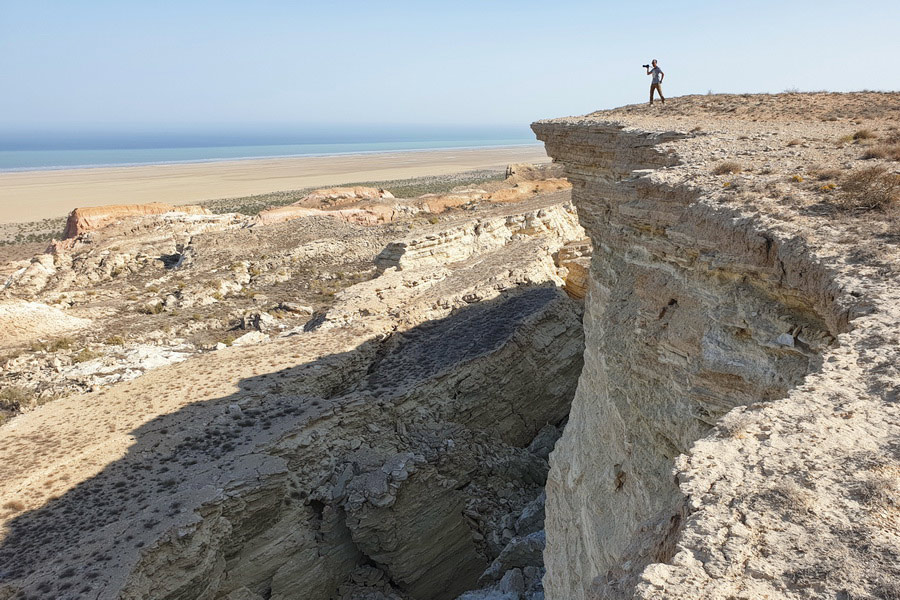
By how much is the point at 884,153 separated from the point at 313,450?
8776 millimetres

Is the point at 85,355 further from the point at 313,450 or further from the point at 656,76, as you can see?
the point at 656,76

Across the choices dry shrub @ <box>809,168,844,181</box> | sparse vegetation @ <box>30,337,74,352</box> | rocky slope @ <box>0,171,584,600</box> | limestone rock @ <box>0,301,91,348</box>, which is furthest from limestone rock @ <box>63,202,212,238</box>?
dry shrub @ <box>809,168,844,181</box>

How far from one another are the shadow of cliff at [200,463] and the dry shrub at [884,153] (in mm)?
7321

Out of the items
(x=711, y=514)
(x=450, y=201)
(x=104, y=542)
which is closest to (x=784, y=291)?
(x=711, y=514)

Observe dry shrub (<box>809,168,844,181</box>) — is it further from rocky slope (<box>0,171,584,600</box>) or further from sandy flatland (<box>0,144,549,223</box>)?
sandy flatland (<box>0,144,549,223</box>)

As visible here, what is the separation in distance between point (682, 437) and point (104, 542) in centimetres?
685

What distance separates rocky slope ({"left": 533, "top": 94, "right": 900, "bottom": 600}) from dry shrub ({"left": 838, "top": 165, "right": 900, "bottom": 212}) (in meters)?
0.02

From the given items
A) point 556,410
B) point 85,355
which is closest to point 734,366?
point 556,410

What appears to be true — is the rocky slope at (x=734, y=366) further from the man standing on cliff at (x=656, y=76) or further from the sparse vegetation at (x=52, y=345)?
the sparse vegetation at (x=52, y=345)

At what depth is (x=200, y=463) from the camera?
8.59 m

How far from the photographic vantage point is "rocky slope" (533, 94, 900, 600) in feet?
7.94

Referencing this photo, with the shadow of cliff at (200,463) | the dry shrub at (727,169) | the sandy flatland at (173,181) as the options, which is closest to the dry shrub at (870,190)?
the dry shrub at (727,169)

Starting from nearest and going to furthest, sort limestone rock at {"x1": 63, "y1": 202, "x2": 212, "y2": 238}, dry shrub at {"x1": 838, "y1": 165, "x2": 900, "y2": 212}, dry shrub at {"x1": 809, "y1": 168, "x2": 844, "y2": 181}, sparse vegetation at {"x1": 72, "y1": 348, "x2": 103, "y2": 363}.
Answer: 1. dry shrub at {"x1": 838, "y1": 165, "x2": 900, "y2": 212}
2. dry shrub at {"x1": 809, "y1": 168, "x2": 844, "y2": 181}
3. sparse vegetation at {"x1": 72, "y1": 348, "x2": 103, "y2": 363}
4. limestone rock at {"x1": 63, "y1": 202, "x2": 212, "y2": 238}

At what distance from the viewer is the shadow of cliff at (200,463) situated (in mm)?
6812
